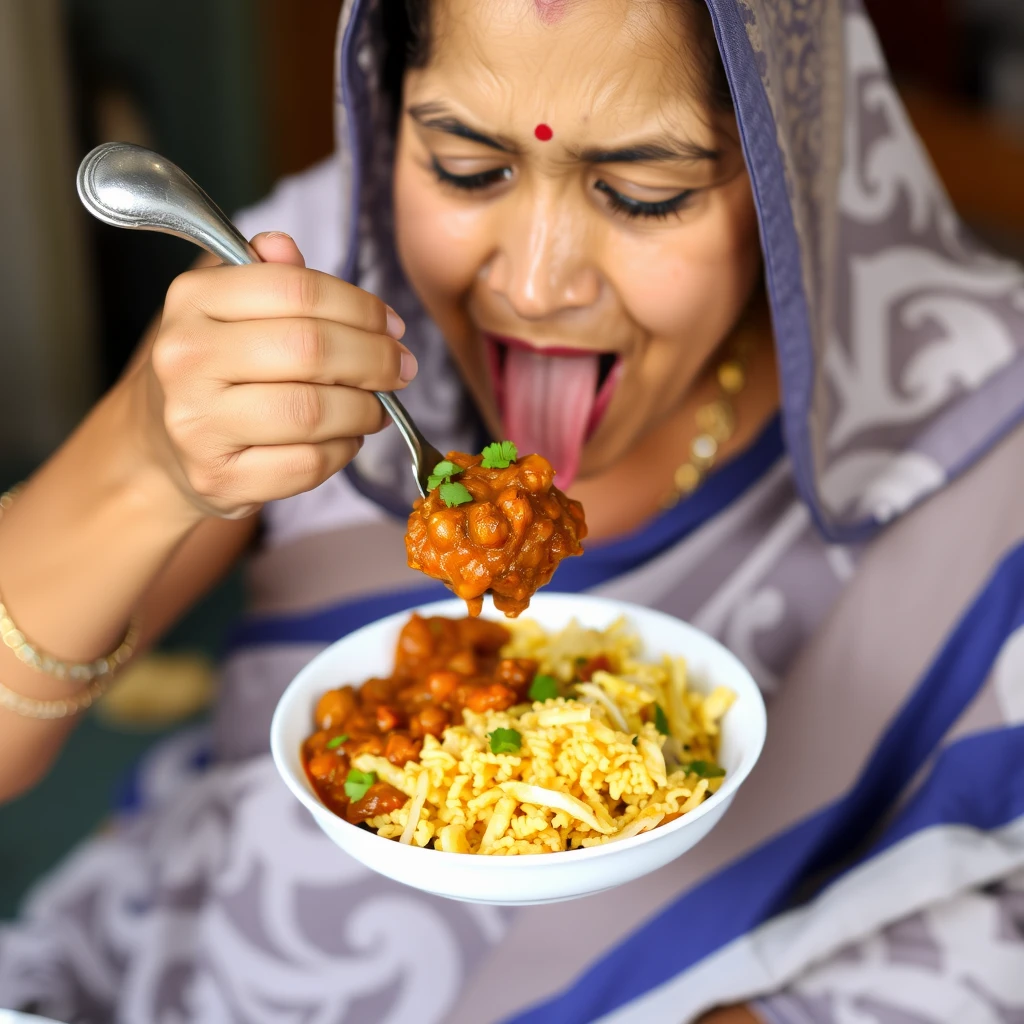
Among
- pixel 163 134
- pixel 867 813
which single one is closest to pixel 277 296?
pixel 867 813

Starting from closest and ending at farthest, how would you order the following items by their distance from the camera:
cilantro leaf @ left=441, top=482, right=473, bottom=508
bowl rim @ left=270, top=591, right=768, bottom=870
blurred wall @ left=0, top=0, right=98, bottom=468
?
1. bowl rim @ left=270, top=591, right=768, bottom=870
2. cilantro leaf @ left=441, top=482, right=473, bottom=508
3. blurred wall @ left=0, top=0, right=98, bottom=468

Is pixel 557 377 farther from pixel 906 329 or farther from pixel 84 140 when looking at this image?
pixel 84 140

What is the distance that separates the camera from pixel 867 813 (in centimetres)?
131

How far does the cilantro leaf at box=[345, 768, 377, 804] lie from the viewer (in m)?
0.93

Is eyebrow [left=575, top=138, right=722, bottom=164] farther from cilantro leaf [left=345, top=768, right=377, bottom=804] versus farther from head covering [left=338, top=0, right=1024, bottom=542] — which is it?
cilantro leaf [left=345, top=768, right=377, bottom=804]

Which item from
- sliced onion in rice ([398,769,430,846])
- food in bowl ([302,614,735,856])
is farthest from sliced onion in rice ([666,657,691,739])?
sliced onion in rice ([398,769,430,846])

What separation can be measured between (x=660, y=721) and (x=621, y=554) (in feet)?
1.33

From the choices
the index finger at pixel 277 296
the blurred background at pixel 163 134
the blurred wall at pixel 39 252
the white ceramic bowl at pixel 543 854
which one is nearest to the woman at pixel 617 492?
the index finger at pixel 277 296

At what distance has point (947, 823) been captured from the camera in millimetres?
1210

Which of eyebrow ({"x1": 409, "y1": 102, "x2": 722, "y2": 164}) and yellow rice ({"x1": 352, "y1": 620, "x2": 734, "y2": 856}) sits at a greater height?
eyebrow ({"x1": 409, "y1": 102, "x2": 722, "y2": 164})

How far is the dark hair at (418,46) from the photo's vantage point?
1057 millimetres

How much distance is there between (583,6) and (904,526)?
0.66 metres

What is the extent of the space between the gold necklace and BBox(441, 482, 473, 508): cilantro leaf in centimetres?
57

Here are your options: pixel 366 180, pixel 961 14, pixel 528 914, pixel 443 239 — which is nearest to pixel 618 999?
pixel 528 914
